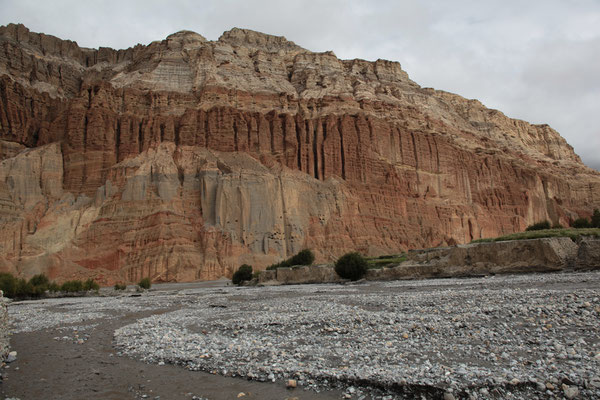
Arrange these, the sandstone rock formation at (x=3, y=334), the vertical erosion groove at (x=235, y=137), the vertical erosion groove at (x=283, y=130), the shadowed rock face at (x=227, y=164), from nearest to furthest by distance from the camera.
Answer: the sandstone rock formation at (x=3, y=334) → the shadowed rock face at (x=227, y=164) → the vertical erosion groove at (x=235, y=137) → the vertical erosion groove at (x=283, y=130)

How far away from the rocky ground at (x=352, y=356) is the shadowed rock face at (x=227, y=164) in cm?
5094

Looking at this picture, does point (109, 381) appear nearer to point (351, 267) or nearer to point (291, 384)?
point (291, 384)

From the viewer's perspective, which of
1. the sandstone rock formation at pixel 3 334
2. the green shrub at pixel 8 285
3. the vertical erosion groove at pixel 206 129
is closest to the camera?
the sandstone rock formation at pixel 3 334

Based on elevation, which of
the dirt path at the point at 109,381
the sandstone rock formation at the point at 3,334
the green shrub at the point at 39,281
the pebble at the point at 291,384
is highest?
the green shrub at the point at 39,281

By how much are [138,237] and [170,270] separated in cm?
772

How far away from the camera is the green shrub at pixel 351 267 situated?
118ft

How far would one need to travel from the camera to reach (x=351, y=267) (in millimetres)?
36125

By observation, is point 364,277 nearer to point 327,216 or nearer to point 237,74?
point 327,216

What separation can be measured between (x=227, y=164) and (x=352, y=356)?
65499 mm

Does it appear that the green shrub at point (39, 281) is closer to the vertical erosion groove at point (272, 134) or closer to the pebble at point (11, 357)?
the pebble at point (11, 357)

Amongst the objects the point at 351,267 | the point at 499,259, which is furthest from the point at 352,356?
the point at 351,267

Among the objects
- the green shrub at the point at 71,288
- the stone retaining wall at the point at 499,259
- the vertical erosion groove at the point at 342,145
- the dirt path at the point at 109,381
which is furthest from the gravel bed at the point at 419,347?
the vertical erosion groove at the point at 342,145

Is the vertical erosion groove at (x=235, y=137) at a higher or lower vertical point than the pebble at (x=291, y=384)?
higher

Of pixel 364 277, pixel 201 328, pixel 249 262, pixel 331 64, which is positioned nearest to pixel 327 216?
pixel 249 262
